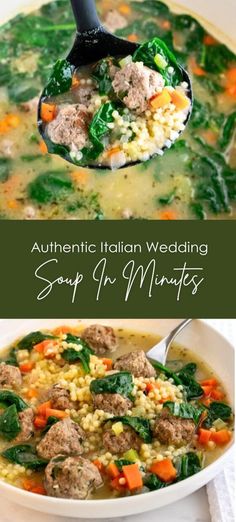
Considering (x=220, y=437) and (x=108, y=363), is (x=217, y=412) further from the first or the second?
(x=108, y=363)

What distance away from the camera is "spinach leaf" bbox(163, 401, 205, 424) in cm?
181

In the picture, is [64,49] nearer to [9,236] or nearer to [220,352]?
[9,236]

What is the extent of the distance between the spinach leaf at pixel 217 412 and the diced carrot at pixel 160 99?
0.70 meters

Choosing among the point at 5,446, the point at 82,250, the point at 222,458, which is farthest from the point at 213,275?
the point at 5,446

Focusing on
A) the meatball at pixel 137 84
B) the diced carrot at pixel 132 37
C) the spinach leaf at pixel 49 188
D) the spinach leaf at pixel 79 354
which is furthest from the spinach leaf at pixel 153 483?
the diced carrot at pixel 132 37

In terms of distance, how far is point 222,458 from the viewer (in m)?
1.66

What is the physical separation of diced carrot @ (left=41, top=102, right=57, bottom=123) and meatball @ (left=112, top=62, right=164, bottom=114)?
13cm

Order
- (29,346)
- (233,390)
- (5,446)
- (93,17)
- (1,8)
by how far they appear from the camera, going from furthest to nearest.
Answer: (29,346)
(233,390)
(5,446)
(1,8)
(93,17)

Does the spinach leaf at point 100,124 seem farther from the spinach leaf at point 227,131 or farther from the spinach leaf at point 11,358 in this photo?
the spinach leaf at point 11,358

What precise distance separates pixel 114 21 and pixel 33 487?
94 cm

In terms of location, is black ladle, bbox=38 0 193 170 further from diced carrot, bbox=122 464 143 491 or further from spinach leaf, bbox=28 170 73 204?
diced carrot, bbox=122 464 143 491

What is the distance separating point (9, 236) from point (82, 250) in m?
0.14

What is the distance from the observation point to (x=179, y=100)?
1627 millimetres

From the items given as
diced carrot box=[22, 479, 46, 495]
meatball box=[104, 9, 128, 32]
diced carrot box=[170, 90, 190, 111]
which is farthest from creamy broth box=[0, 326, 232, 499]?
meatball box=[104, 9, 128, 32]
